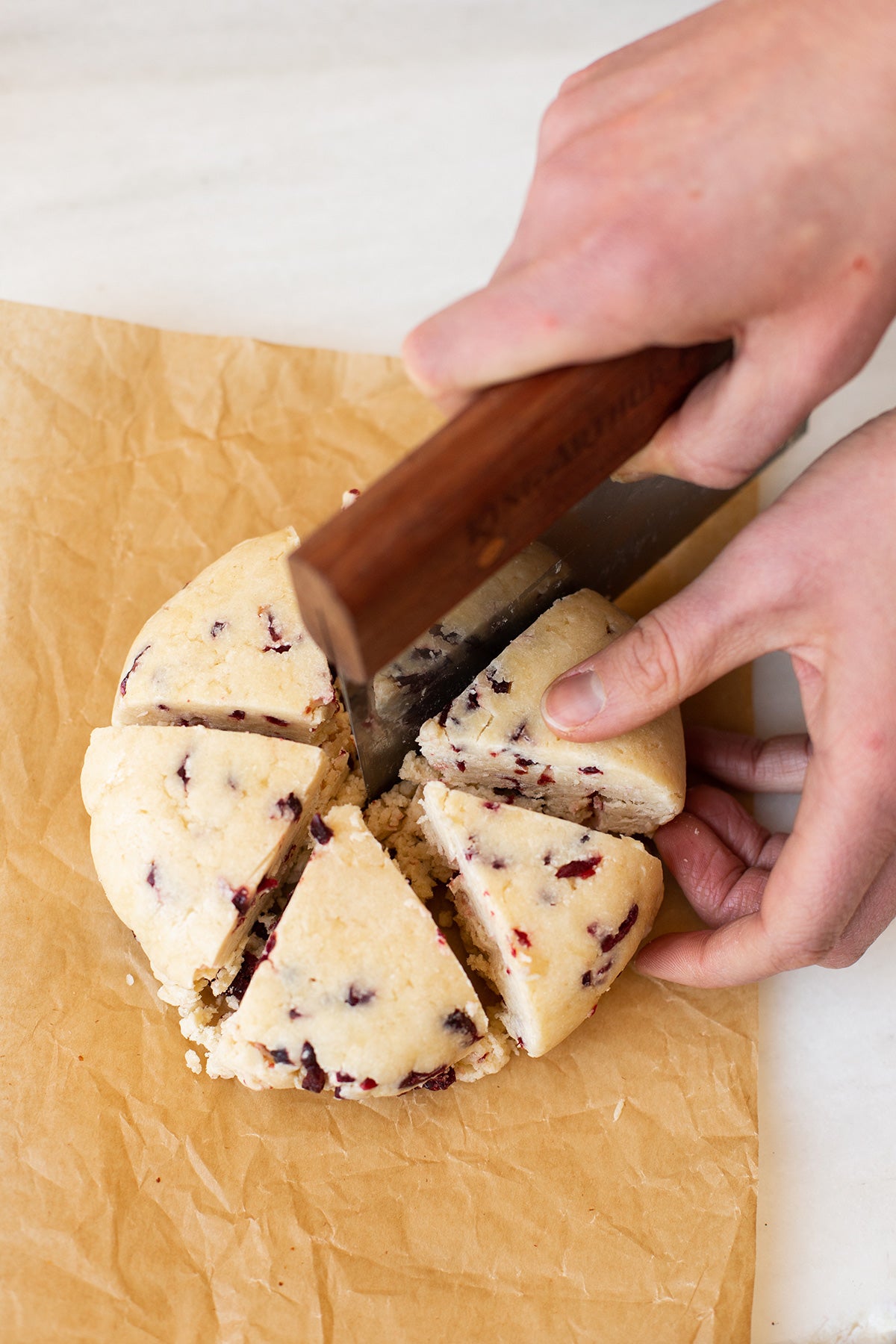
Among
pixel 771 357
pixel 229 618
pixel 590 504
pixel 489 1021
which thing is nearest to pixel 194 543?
pixel 229 618

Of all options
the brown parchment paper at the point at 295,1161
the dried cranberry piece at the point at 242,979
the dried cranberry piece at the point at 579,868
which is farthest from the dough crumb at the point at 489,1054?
the dried cranberry piece at the point at 242,979

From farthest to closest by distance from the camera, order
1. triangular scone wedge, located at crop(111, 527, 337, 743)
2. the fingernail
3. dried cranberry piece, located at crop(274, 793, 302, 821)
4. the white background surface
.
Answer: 1. the white background surface
2. triangular scone wedge, located at crop(111, 527, 337, 743)
3. dried cranberry piece, located at crop(274, 793, 302, 821)
4. the fingernail

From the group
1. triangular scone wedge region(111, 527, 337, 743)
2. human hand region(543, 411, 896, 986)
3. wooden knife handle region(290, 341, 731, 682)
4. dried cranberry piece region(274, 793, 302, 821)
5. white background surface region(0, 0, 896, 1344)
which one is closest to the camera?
wooden knife handle region(290, 341, 731, 682)

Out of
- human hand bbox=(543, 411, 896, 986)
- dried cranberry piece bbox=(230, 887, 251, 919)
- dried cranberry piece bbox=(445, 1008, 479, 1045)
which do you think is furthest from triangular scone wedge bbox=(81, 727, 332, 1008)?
human hand bbox=(543, 411, 896, 986)

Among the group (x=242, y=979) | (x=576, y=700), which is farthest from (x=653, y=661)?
(x=242, y=979)

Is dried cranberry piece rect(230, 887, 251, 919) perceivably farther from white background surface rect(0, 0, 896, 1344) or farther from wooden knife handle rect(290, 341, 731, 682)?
white background surface rect(0, 0, 896, 1344)

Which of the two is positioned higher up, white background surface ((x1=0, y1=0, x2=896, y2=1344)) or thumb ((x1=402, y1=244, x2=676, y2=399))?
white background surface ((x1=0, y1=0, x2=896, y2=1344))
